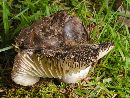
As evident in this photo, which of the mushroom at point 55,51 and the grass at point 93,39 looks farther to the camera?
the grass at point 93,39

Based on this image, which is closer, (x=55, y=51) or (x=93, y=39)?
(x=55, y=51)

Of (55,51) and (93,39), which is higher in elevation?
(93,39)

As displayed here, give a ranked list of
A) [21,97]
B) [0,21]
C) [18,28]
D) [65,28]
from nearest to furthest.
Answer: [65,28]
[21,97]
[18,28]
[0,21]

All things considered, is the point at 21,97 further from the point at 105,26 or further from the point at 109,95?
the point at 105,26

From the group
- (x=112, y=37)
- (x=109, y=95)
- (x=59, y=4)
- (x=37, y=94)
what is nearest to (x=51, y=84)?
(x=37, y=94)

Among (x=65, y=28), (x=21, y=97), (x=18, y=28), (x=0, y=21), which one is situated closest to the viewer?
(x=65, y=28)

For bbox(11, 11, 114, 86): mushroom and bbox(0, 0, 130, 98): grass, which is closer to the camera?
bbox(11, 11, 114, 86): mushroom

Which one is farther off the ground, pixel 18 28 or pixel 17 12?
pixel 17 12

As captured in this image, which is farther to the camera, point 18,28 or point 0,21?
point 0,21
